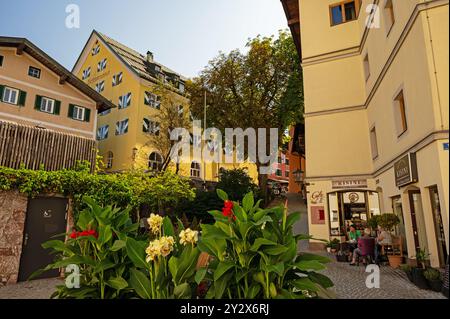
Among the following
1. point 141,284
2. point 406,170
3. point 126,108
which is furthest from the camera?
point 126,108

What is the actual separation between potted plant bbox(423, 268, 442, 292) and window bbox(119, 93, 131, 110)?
82.2ft

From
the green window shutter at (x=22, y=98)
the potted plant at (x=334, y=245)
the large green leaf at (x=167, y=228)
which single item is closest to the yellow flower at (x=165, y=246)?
the large green leaf at (x=167, y=228)

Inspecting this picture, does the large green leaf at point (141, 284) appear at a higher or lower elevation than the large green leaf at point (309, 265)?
lower

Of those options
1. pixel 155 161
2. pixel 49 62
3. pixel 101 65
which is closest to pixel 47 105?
pixel 49 62

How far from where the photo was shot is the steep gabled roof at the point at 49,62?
1802 centimetres

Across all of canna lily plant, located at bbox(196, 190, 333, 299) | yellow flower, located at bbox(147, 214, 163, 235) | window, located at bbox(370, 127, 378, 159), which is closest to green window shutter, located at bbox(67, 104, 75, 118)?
window, located at bbox(370, 127, 378, 159)

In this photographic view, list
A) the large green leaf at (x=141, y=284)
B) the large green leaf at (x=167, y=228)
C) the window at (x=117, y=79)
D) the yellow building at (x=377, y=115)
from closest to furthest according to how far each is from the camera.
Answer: the large green leaf at (x=141, y=284)
the large green leaf at (x=167, y=228)
the yellow building at (x=377, y=115)
the window at (x=117, y=79)

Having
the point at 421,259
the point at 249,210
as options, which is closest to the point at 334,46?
the point at 421,259

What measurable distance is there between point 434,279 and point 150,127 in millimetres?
23770

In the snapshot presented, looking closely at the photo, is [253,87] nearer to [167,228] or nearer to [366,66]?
[366,66]

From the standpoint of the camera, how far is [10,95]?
60.7ft

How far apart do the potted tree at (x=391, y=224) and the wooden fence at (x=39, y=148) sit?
10099 millimetres

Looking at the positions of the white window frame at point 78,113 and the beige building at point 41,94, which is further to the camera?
the white window frame at point 78,113

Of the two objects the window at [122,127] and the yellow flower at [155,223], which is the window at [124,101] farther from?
the yellow flower at [155,223]
